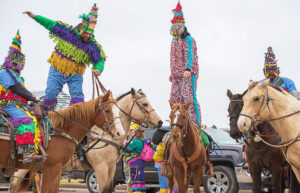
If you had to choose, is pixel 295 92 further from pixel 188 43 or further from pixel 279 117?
pixel 188 43

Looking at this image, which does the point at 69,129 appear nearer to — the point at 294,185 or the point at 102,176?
the point at 102,176

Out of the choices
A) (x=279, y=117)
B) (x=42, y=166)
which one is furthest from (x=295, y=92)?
(x=42, y=166)

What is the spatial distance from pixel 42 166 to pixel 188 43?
4932 mm

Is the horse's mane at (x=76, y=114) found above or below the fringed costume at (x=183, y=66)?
below

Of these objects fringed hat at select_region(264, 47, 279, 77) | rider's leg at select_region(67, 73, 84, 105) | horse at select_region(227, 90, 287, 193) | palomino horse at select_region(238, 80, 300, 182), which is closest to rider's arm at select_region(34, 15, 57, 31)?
rider's leg at select_region(67, 73, 84, 105)

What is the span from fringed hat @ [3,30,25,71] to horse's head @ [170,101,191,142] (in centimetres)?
312

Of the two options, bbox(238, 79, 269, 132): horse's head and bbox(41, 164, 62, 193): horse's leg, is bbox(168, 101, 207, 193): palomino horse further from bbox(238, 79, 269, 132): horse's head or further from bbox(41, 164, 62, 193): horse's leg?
bbox(41, 164, 62, 193): horse's leg

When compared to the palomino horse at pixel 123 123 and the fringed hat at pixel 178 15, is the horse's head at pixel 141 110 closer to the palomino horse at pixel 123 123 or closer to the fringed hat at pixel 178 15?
the palomino horse at pixel 123 123

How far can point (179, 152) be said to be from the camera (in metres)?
7.70

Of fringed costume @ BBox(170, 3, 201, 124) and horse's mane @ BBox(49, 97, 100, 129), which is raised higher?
fringed costume @ BBox(170, 3, 201, 124)

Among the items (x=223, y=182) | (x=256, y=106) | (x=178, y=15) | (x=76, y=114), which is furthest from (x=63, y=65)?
(x=223, y=182)

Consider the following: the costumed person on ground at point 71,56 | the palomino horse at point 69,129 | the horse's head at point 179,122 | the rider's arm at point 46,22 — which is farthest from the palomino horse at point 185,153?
the rider's arm at point 46,22

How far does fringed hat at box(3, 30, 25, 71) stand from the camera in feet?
19.1

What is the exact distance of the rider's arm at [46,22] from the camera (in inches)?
293
